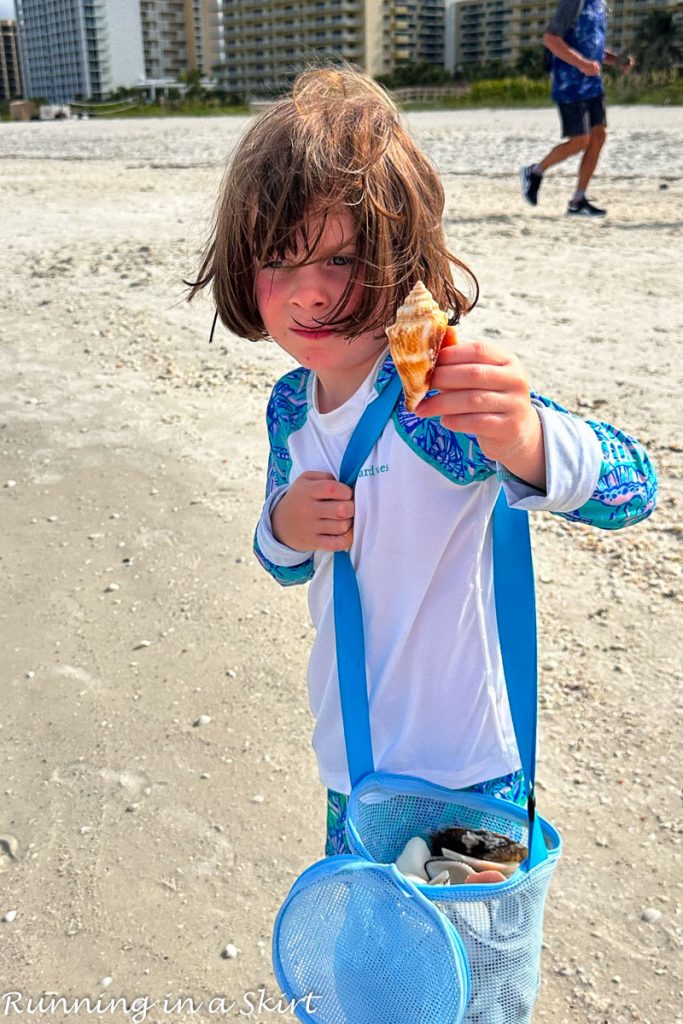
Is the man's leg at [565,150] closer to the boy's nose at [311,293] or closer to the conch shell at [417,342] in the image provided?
the boy's nose at [311,293]

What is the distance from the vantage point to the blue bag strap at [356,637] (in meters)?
1.39

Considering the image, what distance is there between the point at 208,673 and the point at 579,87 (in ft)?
25.7

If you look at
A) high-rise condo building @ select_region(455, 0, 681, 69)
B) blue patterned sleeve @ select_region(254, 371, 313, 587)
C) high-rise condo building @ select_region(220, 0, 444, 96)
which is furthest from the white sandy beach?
high-rise condo building @ select_region(220, 0, 444, 96)

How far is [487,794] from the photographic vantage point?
4.85 ft

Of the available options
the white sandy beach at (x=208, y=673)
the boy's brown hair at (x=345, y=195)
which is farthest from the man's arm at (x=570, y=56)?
the boy's brown hair at (x=345, y=195)

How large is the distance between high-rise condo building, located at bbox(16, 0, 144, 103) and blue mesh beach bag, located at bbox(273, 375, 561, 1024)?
121m

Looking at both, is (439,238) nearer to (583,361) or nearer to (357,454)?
(357,454)

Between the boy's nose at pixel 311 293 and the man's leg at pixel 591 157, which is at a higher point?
the boy's nose at pixel 311 293

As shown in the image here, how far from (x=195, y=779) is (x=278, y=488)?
3.70 ft

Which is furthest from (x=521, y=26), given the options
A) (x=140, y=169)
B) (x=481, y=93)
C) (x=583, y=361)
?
(x=583, y=361)

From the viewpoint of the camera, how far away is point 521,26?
96.3 metres

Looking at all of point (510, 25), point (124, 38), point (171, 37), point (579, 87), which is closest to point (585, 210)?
point (579, 87)

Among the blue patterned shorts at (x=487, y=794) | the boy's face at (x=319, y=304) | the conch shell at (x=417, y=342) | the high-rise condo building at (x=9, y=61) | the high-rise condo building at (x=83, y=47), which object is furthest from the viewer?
the high-rise condo building at (x=9, y=61)

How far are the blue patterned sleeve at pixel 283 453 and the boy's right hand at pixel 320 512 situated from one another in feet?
Result: 0.32
